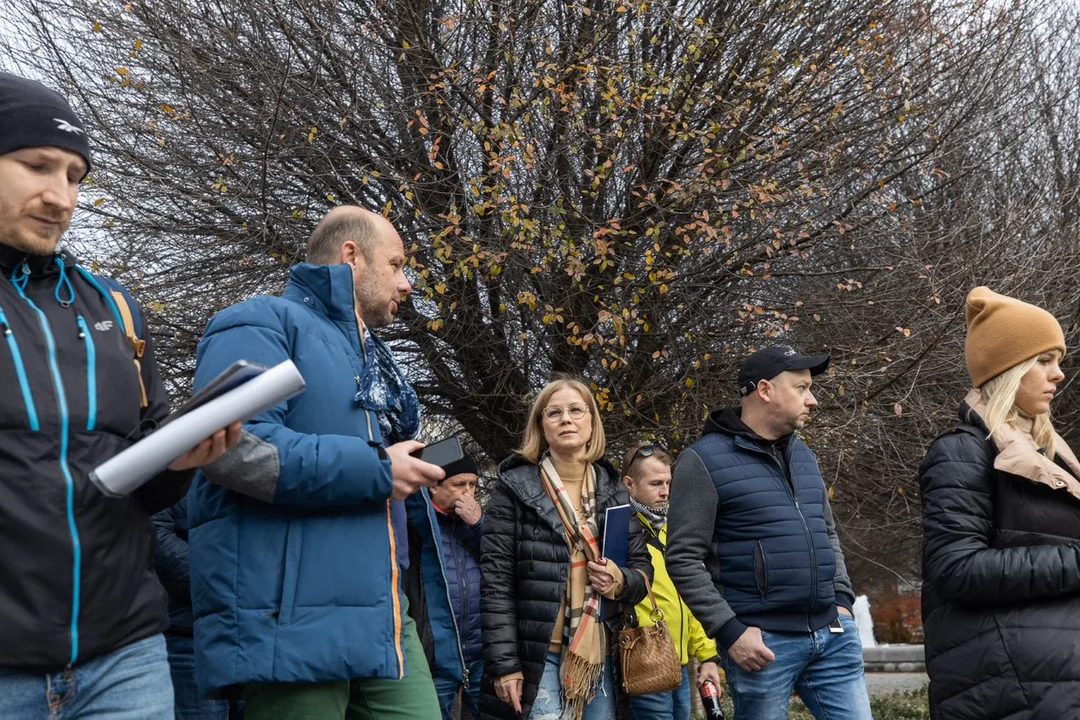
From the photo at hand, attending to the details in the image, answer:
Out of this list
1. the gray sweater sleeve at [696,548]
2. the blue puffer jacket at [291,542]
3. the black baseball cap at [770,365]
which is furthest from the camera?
the black baseball cap at [770,365]

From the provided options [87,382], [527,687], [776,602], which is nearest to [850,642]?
[776,602]

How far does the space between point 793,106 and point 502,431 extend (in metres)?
3.40

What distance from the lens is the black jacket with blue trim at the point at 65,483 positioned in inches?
88.9

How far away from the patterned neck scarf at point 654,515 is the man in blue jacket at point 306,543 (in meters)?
3.28

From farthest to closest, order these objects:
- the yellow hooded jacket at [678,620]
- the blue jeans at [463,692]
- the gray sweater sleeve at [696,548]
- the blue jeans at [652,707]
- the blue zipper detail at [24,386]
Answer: the yellow hooded jacket at [678,620]
the blue jeans at [652,707]
the blue jeans at [463,692]
the gray sweater sleeve at [696,548]
the blue zipper detail at [24,386]

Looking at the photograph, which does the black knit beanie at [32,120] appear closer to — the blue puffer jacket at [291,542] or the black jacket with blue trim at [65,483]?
the black jacket with blue trim at [65,483]

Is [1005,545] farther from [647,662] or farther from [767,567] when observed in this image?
[647,662]

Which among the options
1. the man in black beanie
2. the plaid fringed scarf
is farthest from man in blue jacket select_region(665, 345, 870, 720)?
the man in black beanie

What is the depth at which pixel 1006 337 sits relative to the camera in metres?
4.09

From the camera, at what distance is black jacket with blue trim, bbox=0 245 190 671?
7.41 ft

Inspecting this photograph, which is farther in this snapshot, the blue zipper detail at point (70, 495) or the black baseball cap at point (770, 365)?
the black baseball cap at point (770, 365)

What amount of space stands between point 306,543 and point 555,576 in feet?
6.86

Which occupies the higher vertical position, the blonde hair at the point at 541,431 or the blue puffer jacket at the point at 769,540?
the blonde hair at the point at 541,431

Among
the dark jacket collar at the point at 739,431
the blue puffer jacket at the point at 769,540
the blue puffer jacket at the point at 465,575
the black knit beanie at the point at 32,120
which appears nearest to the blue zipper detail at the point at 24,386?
the black knit beanie at the point at 32,120
